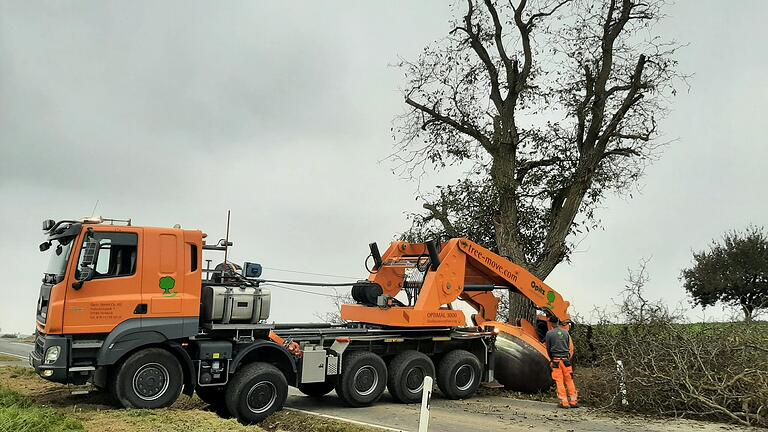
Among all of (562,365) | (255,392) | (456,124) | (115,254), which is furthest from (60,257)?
(456,124)

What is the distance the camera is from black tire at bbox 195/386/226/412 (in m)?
11.1

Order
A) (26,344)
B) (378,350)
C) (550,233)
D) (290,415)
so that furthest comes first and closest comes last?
(26,344) < (550,233) < (378,350) < (290,415)

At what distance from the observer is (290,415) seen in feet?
36.7

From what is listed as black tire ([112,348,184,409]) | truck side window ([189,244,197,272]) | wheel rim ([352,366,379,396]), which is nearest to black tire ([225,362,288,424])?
black tire ([112,348,184,409])

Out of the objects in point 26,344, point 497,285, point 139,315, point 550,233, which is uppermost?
point 550,233

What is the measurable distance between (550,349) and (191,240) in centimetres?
743

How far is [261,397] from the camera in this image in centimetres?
1099

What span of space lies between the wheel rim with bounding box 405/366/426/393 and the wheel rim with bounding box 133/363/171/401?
186 inches

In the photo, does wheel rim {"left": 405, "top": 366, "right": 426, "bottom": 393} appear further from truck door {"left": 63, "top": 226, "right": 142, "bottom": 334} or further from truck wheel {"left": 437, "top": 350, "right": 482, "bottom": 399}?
truck door {"left": 63, "top": 226, "right": 142, "bottom": 334}

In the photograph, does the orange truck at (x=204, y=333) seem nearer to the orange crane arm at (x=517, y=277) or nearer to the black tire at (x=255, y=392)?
the black tire at (x=255, y=392)

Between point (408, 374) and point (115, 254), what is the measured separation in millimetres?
5909

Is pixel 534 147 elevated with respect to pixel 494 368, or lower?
elevated

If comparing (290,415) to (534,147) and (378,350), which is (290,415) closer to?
(378,350)

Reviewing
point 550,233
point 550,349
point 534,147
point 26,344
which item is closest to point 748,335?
point 550,349
